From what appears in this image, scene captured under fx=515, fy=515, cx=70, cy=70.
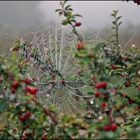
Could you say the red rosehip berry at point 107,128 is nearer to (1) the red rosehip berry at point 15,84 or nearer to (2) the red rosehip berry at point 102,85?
(2) the red rosehip berry at point 102,85

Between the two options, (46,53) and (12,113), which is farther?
(46,53)

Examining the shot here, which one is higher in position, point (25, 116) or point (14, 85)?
point (14, 85)

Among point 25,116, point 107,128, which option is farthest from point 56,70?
point 107,128

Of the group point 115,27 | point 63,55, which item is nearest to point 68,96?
point 63,55

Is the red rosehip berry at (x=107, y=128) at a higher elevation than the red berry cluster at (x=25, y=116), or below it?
below

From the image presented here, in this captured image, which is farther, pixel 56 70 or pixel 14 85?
pixel 56 70

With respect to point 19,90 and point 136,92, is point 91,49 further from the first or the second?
point 136,92

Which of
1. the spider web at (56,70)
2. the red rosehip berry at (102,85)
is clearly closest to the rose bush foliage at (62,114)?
the red rosehip berry at (102,85)

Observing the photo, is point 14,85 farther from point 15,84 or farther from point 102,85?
point 102,85
